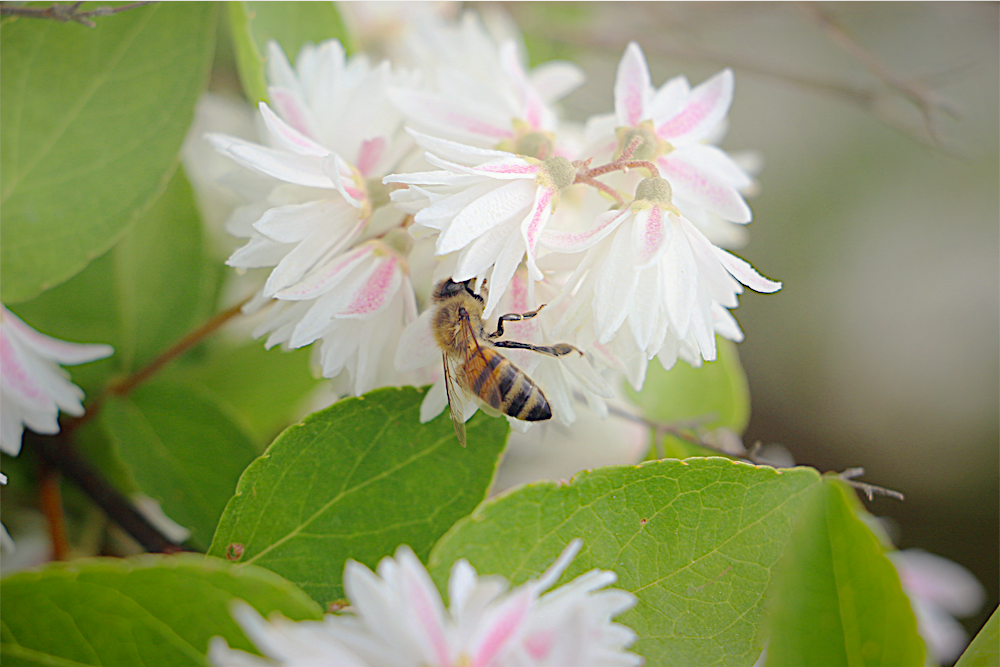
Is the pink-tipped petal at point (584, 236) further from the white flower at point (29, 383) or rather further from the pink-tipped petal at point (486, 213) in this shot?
the white flower at point (29, 383)

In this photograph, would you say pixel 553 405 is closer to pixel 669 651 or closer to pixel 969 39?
pixel 669 651

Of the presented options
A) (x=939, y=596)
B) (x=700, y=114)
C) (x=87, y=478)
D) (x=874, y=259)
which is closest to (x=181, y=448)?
(x=87, y=478)

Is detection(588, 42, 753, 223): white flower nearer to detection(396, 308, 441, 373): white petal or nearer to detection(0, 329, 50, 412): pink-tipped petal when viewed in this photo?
detection(396, 308, 441, 373): white petal

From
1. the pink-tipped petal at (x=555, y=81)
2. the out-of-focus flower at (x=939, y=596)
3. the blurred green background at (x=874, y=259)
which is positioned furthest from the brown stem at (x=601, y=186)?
the blurred green background at (x=874, y=259)

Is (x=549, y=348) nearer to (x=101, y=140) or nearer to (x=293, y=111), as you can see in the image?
(x=293, y=111)

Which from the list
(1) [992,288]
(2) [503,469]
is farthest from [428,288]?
(1) [992,288]

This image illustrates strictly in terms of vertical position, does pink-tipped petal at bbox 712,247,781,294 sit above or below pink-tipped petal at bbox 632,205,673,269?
below

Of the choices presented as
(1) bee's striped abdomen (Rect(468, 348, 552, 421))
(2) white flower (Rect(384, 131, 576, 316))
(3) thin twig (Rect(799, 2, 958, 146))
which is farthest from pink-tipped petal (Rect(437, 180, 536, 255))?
(3) thin twig (Rect(799, 2, 958, 146))
